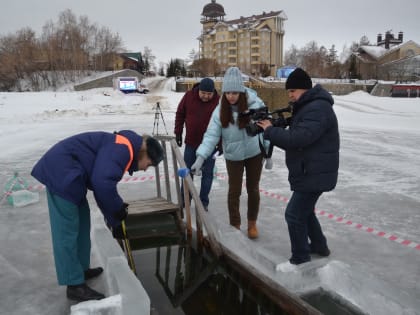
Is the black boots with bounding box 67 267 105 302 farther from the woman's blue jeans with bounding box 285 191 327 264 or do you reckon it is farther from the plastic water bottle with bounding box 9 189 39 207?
the plastic water bottle with bounding box 9 189 39 207

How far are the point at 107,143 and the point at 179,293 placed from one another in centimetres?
155

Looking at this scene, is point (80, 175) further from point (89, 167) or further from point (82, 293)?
point (82, 293)

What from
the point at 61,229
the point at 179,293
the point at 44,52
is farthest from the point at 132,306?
the point at 44,52

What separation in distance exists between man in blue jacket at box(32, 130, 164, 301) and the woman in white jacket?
1.27m

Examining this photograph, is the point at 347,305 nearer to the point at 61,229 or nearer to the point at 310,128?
the point at 310,128

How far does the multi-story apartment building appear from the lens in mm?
72625

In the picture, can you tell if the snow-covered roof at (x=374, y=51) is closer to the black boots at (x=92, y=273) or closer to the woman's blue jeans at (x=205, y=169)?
the woman's blue jeans at (x=205, y=169)

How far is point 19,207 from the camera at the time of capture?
194 inches

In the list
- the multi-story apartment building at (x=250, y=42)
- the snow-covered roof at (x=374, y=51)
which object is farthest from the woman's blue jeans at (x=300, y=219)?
the snow-covered roof at (x=374, y=51)

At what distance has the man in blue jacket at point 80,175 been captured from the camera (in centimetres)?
Result: 227

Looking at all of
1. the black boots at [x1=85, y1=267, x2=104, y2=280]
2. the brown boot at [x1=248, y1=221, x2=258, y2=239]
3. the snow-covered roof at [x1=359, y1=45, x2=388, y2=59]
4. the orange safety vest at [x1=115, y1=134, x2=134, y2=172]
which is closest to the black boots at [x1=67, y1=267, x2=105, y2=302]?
the black boots at [x1=85, y1=267, x2=104, y2=280]

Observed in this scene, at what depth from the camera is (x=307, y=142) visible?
8.53ft

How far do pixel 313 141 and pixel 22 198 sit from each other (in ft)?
13.7

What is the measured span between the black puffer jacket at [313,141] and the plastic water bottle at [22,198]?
3.84m
